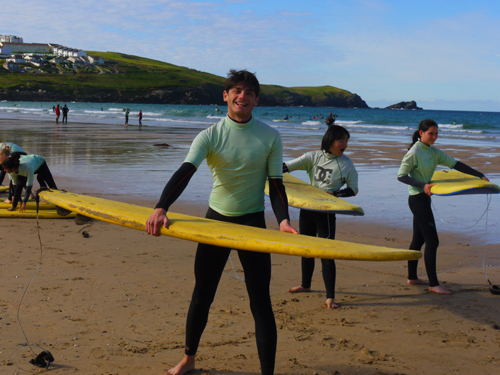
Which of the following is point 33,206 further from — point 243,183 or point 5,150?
point 243,183

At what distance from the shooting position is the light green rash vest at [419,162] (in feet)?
15.6

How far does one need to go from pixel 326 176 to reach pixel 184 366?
7.82 feet

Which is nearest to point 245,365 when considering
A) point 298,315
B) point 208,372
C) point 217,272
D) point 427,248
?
point 208,372

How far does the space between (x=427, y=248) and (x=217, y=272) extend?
2826mm

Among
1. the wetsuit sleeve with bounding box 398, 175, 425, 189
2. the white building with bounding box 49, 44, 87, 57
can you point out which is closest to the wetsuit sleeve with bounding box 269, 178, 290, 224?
the wetsuit sleeve with bounding box 398, 175, 425, 189

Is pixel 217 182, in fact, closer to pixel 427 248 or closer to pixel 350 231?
pixel 427 248

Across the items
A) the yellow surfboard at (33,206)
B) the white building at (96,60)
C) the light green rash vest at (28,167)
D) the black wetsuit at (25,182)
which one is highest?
the white building at (96,60)

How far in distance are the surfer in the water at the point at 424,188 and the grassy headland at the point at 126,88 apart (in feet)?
356

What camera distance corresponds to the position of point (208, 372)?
3.01m

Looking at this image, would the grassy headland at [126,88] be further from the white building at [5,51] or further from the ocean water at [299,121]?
the ocean water at [299,121]

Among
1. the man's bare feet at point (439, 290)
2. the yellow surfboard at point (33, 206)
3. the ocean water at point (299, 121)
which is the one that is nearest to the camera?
the man's bare feet at point (439, 290)

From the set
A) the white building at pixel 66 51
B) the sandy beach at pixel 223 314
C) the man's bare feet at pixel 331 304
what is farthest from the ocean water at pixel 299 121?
the white building at pixel 66 51

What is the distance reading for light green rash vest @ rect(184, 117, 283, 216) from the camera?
2648 mm

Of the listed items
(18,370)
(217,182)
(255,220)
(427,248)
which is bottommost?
(18,370)
